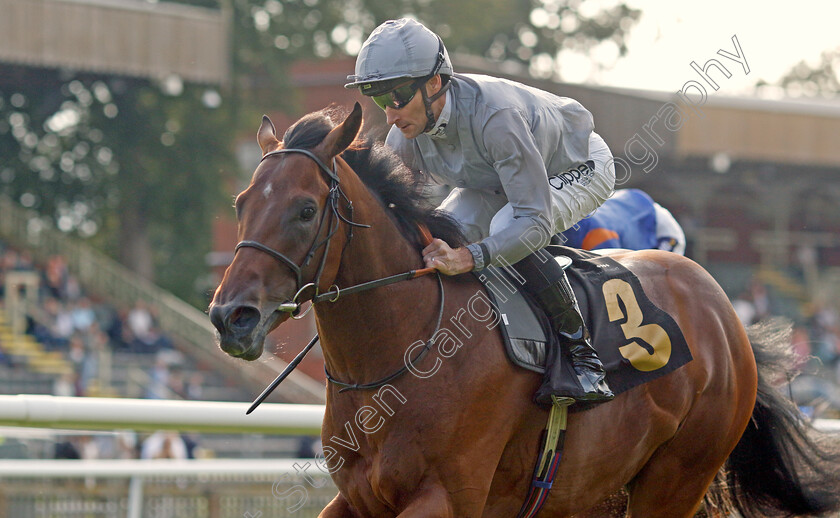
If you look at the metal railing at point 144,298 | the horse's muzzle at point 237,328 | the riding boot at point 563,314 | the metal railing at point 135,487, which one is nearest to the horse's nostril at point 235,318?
the horse's muzzle at point 237,328

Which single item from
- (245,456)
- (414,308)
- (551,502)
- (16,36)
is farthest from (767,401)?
(16,36)

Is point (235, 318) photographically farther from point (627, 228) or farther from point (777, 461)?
point (627, 228)

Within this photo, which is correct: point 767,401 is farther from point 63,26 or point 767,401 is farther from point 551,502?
point 63,26

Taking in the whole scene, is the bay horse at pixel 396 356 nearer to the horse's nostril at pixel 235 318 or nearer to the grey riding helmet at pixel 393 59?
the horse's nostril at pixel 235 318

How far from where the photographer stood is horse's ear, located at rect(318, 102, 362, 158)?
2979mm

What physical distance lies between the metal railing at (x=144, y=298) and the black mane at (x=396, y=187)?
12098mm

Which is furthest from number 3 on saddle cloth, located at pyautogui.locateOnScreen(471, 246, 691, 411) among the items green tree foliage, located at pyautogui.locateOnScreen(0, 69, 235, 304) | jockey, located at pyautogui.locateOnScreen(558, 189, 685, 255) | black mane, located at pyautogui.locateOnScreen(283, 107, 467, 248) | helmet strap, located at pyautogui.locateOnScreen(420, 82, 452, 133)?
green tree foliage, located at pyautogui.locateOnScreen(0, 69, 235, 304)

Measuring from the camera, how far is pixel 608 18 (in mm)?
34938

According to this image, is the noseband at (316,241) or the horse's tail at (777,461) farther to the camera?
the horse's tail at (777,461)

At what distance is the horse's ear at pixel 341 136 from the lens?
298 centimetres

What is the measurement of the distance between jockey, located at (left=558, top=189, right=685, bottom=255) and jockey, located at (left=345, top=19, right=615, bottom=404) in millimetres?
1484

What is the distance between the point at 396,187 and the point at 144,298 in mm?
14032

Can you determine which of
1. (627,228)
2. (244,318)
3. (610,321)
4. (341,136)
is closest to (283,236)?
(244,318)

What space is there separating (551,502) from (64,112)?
59.5 ft
